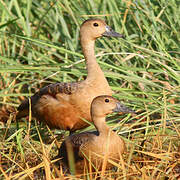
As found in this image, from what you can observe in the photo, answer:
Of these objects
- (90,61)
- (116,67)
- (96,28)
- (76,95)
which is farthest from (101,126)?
(96,28)

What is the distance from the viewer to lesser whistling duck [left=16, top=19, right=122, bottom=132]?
15.3 feet

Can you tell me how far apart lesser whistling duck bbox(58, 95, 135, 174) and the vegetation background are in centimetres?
16

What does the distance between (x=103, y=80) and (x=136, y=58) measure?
2.82 feet

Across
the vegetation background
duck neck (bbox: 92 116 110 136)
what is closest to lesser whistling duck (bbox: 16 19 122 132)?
the vegetation background

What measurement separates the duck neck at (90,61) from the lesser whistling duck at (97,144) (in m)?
0.69

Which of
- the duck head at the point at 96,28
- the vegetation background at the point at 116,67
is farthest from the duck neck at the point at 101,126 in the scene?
the duck head at the point at 96,28

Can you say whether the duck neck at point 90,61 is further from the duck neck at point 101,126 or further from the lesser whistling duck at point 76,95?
the duck neck at point 101,126

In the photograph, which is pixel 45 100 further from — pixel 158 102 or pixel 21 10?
pixel 21 10

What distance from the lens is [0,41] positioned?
616cm

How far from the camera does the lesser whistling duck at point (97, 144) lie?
3.76m

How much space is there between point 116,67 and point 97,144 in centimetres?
109

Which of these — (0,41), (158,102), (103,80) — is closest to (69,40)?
(0,41)

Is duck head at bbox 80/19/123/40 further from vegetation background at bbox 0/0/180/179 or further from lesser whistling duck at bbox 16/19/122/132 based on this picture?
vegetation background at bbox 0/0/180/179

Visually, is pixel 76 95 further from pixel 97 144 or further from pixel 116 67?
pixel 97 144
